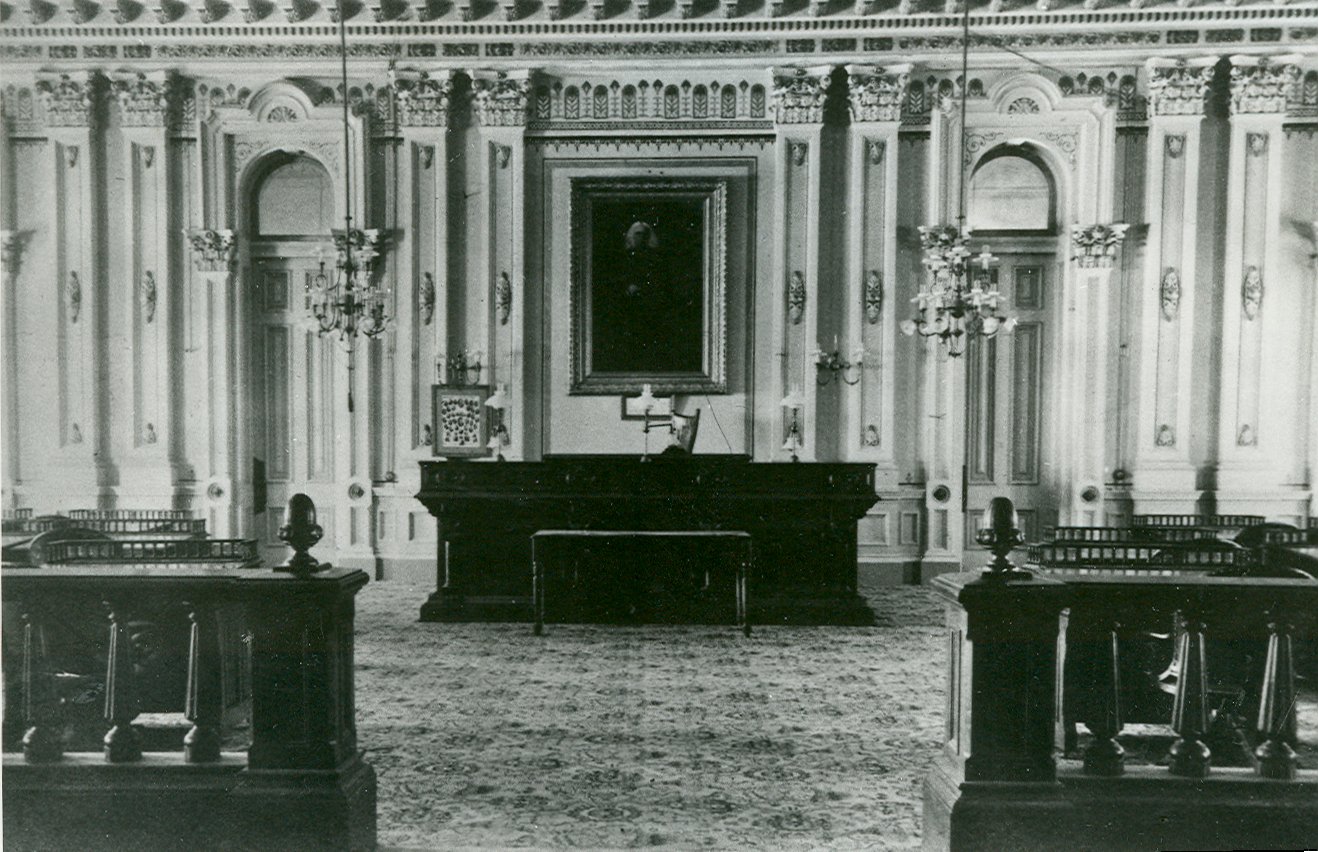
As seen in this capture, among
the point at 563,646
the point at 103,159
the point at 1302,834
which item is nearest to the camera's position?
the point at 1302,834

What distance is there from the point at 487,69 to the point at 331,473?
4.05 metres

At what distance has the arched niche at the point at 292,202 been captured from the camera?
962 centimetres

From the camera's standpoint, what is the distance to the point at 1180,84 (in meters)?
8.91

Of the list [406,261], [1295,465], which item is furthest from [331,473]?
[1295,465]

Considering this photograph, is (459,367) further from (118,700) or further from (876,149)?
(118,700)

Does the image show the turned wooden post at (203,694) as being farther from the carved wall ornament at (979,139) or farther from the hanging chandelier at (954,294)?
the carved wall ornament at (979,139)

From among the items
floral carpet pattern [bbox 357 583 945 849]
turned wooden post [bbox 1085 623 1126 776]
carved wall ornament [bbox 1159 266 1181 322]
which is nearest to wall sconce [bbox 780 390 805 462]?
floral carpet pattern [bbox 357 583 945 849]

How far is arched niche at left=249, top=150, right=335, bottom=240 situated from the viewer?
962 cm

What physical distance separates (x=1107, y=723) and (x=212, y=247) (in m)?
8.74

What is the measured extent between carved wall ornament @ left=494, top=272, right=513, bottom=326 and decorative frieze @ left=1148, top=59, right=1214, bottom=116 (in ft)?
19.8

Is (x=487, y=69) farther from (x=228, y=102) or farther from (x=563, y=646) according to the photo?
(x=563, y=646)

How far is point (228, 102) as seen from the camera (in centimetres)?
941

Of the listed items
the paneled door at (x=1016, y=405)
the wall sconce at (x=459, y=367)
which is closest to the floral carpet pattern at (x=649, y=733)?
the paneled door at (x=1016, y=405)

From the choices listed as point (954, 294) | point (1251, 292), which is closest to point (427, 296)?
point (954, 294)
